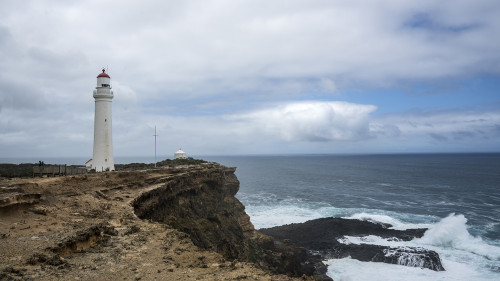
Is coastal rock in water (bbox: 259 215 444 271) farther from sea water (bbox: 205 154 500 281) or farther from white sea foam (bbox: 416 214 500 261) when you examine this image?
white sea foam (bbox: 416 214 500 261)

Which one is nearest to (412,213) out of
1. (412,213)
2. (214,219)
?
(412,213)

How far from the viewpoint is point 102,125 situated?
3569 cm

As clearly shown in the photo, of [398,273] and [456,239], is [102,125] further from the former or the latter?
[456,239]

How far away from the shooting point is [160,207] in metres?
26.3

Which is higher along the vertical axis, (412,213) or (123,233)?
(123,233)

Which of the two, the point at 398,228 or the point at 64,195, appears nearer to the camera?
the point at 64,195

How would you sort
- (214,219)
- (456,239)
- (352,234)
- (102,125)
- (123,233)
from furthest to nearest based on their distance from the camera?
1. (352,234)
2. (456,239)
3. (102,125)
4. (214,219)
5. (123,233)

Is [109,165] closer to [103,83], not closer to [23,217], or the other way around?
[103,83]

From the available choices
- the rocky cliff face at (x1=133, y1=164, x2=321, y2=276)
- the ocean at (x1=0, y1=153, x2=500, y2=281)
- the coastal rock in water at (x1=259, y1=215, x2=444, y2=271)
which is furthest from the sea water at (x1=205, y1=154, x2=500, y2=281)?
the rocky cliff face at (x1=133, y1=164, x2=321, y2=276)

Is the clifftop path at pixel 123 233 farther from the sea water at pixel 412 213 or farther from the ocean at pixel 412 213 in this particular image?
the sea water at pixel 412 213

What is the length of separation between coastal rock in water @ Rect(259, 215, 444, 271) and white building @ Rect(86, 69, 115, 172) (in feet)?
76.8

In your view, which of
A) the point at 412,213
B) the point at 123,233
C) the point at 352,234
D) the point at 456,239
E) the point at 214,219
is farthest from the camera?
the point at 412,213

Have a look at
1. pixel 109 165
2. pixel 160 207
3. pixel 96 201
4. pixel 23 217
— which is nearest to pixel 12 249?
pixel 23 217

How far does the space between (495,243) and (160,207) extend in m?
41.0
